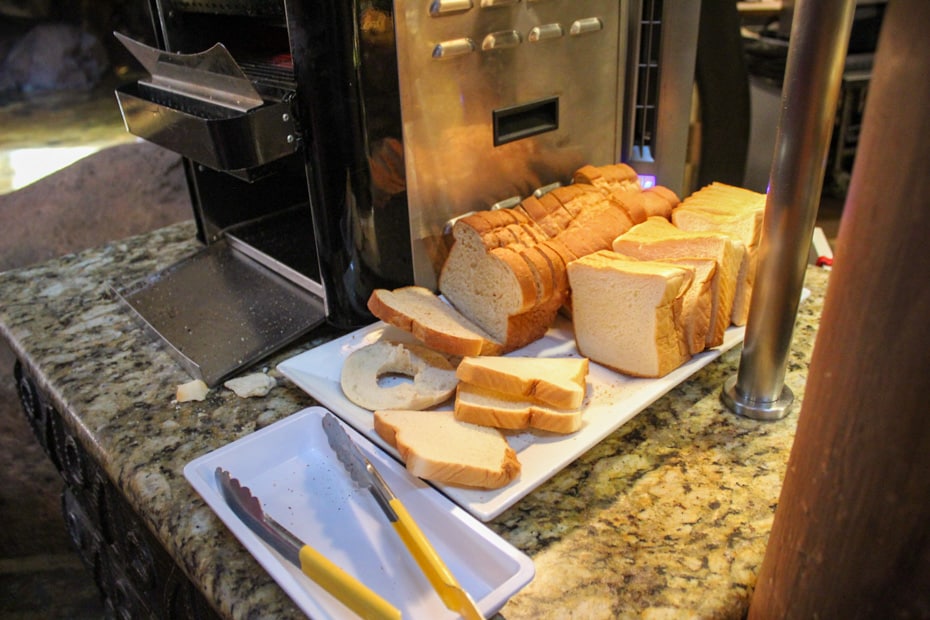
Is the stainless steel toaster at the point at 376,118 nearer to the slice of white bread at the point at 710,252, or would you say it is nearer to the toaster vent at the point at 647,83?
the toaster vent at the point at 647,83

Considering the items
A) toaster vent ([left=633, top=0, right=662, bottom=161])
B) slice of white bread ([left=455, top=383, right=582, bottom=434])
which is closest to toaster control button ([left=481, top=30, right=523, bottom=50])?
toaster vent ([left=633, top=0, right=662, bottom=161])

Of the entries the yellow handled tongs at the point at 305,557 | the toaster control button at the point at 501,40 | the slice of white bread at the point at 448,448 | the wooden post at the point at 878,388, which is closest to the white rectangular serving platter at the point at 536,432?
the slice of white bread at the point at 448,448

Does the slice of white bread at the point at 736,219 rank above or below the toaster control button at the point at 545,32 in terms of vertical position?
below

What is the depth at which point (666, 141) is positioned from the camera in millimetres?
1154

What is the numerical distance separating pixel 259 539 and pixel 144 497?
0.19 m

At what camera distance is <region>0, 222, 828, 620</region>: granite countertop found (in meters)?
0.61

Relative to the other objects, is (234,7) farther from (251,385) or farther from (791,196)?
(791,196)

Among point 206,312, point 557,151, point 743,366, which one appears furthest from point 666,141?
point 206,312

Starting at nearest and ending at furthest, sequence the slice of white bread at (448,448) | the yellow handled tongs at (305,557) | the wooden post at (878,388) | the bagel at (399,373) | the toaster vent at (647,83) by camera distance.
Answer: the wooden post at (878,388), the yellow handled tongs at (305,557), the slice of white bread at (448,448), the bagel at (399,373), the toaster vent at (647,83)

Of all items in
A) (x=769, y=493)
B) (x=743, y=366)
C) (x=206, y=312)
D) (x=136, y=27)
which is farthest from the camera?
(x=136, y=27)

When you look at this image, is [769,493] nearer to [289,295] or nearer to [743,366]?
[743,366]

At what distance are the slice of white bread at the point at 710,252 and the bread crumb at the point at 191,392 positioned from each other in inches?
22.6

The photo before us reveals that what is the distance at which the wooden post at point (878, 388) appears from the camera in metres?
0.31

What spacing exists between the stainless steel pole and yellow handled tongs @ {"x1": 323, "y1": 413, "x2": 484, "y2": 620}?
1.37ft
